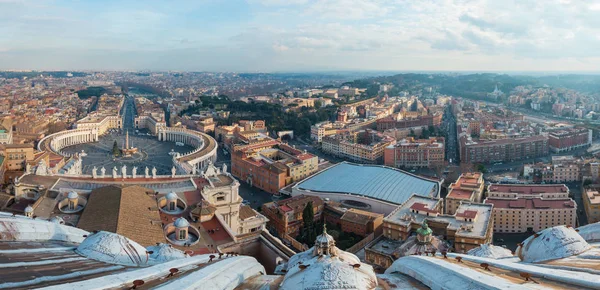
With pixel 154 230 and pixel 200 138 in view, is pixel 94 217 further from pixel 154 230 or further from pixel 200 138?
pixel 200 138

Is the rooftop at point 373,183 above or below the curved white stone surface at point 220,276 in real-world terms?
below

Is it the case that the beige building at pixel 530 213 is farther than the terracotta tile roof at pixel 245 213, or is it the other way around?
the beige building at pixel 530 213

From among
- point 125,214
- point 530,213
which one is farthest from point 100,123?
point 530,213

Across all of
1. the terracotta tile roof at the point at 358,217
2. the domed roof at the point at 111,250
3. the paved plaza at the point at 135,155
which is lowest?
the paved plaza at the point at 135,155

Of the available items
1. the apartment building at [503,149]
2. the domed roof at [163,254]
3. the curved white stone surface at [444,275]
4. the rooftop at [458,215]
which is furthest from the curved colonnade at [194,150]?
the apartment building at [503,149]

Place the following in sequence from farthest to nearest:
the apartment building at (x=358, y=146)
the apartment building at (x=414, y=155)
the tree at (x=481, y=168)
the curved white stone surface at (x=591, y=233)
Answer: the apartment building at (x=358, y=146) < the apartment building at (x=414, y=155) < the tree at (x=481, y=168) < the curved white stone surface at (x=591, y=233)

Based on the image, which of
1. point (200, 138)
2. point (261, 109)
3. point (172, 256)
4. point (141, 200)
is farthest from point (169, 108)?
point (172, 256)

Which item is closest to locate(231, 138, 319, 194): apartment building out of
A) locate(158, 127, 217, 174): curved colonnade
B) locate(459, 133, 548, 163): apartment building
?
locate(158, 127, 217, 174): curved colonnade

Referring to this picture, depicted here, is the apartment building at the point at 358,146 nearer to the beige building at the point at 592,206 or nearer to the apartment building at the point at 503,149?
the apartment building at the point at 503,149

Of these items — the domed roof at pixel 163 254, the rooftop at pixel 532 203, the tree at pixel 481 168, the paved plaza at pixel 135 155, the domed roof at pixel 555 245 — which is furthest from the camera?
the paved plaza at pixel 135 155

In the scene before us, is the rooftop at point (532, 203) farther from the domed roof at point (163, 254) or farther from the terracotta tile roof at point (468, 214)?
the domed roof at point (163, 254)
